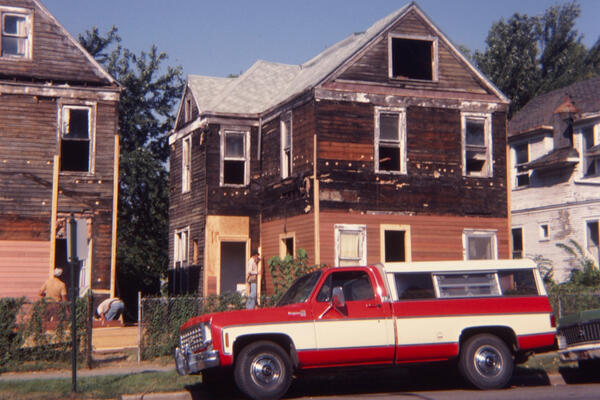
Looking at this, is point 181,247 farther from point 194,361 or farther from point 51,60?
point 194,361

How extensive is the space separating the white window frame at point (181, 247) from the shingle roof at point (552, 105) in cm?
1534

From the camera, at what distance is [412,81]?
23.0m

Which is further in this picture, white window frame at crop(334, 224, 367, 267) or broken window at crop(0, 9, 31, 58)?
broken window at crop(0, 9, 31, 58)

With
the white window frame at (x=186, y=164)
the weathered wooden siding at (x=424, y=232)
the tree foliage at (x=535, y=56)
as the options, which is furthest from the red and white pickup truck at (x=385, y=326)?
the tree foliage at (x=535, y=56)

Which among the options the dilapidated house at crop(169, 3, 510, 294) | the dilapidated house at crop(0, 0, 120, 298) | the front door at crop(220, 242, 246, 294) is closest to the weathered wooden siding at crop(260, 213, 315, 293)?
the dilapidated house at crop(169, 3, 510, 294)

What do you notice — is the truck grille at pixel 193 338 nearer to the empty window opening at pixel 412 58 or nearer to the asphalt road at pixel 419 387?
the asphalt road at pixel 419 387

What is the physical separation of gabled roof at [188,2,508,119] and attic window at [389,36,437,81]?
1.90 ft

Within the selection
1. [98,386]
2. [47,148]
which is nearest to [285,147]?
[47,148]

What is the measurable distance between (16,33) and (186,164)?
290 inches

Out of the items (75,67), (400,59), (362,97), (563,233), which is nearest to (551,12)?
(563,233)

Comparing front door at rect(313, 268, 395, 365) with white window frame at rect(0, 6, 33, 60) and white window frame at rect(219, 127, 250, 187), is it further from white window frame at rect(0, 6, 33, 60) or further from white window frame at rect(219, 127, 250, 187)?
white window frame at rect(0, 6, 33, 60)

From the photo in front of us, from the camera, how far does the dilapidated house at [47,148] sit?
21.4m

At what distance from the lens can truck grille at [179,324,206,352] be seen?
1153cm

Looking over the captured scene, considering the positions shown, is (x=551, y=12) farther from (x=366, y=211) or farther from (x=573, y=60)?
(x=366, y=211)
